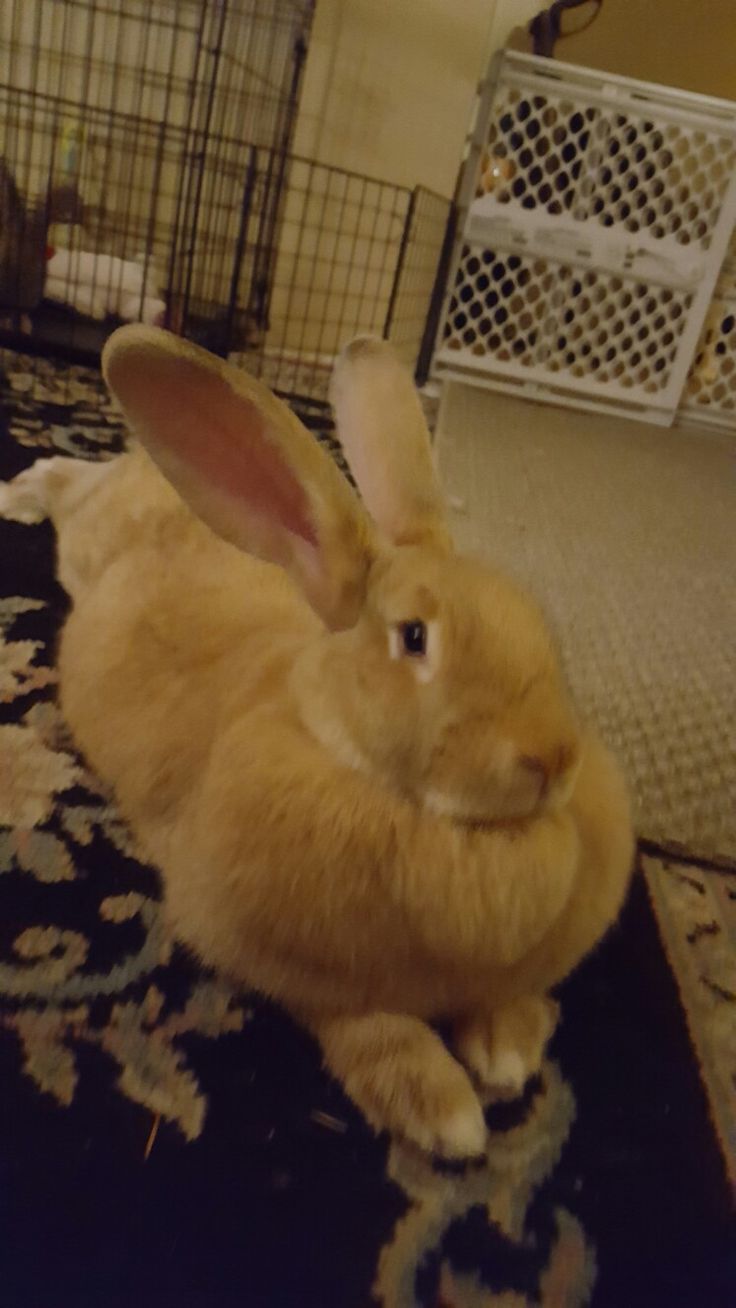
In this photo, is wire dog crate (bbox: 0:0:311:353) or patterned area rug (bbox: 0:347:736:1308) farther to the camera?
wire dog crate (bbox: 0:0:311:353)

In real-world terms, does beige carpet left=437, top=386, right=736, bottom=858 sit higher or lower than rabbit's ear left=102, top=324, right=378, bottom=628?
lower

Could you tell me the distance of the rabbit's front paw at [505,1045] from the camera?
1.84 ft

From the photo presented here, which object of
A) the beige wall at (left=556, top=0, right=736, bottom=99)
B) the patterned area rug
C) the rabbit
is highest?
the beige wall at (left=556, top=0, right=736, bottom=99)

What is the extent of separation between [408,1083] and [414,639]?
0.24 metres

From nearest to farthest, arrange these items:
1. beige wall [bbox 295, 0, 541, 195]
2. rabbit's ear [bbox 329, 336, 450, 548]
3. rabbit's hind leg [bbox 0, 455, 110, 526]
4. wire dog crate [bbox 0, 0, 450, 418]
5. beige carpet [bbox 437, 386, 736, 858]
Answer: rabbit's ear [bbox 329, 336, 450, 548] < beige carpet [bbox 437, 386, 736, 858] < rabbit's hind leg [bbox 0, 455, 110, 526] < wire dog crate [bbox 0, 0, 450, 418] < beige wall [bbox 295, 0, 541, 195]

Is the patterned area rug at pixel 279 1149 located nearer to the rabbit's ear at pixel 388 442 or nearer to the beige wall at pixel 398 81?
the rabbit's ear at pixel 388 442

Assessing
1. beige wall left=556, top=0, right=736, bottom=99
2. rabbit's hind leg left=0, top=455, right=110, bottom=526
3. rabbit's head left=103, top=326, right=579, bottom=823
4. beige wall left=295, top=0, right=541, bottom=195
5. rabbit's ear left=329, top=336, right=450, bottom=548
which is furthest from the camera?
beige wall left=556, top=0, right=736, bottom=99

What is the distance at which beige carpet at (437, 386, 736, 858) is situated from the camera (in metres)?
0.98

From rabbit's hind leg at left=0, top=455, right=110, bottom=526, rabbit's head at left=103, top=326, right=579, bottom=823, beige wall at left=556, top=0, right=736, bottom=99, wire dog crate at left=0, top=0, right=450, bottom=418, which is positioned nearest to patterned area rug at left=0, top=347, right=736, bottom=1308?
rabbit's head at left=103, top=326, right=579, bottom=823

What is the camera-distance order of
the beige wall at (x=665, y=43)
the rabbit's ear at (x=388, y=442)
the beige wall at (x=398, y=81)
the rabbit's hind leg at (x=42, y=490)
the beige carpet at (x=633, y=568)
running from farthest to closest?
1. the beige wall at (x=665, y=43)
2. the beige wall at (x=398, y=81)
3. the rabbit's hind leg at (x=42, y=490)
4. the beige carpet at (x=633, y=568)
5. the rabbit's ear at (x=388, y=442)

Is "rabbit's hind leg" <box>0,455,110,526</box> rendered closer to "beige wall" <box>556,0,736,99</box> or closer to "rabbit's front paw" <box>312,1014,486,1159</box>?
"rabbit's front paw" <box>312,1014,486,1159</box>

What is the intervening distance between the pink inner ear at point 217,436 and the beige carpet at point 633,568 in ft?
0.83

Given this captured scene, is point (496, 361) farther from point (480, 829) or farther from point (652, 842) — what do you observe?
point (480, 829)

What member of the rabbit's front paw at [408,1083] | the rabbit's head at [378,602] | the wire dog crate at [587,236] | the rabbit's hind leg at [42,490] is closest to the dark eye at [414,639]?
the rabbit's head at [378,602]
